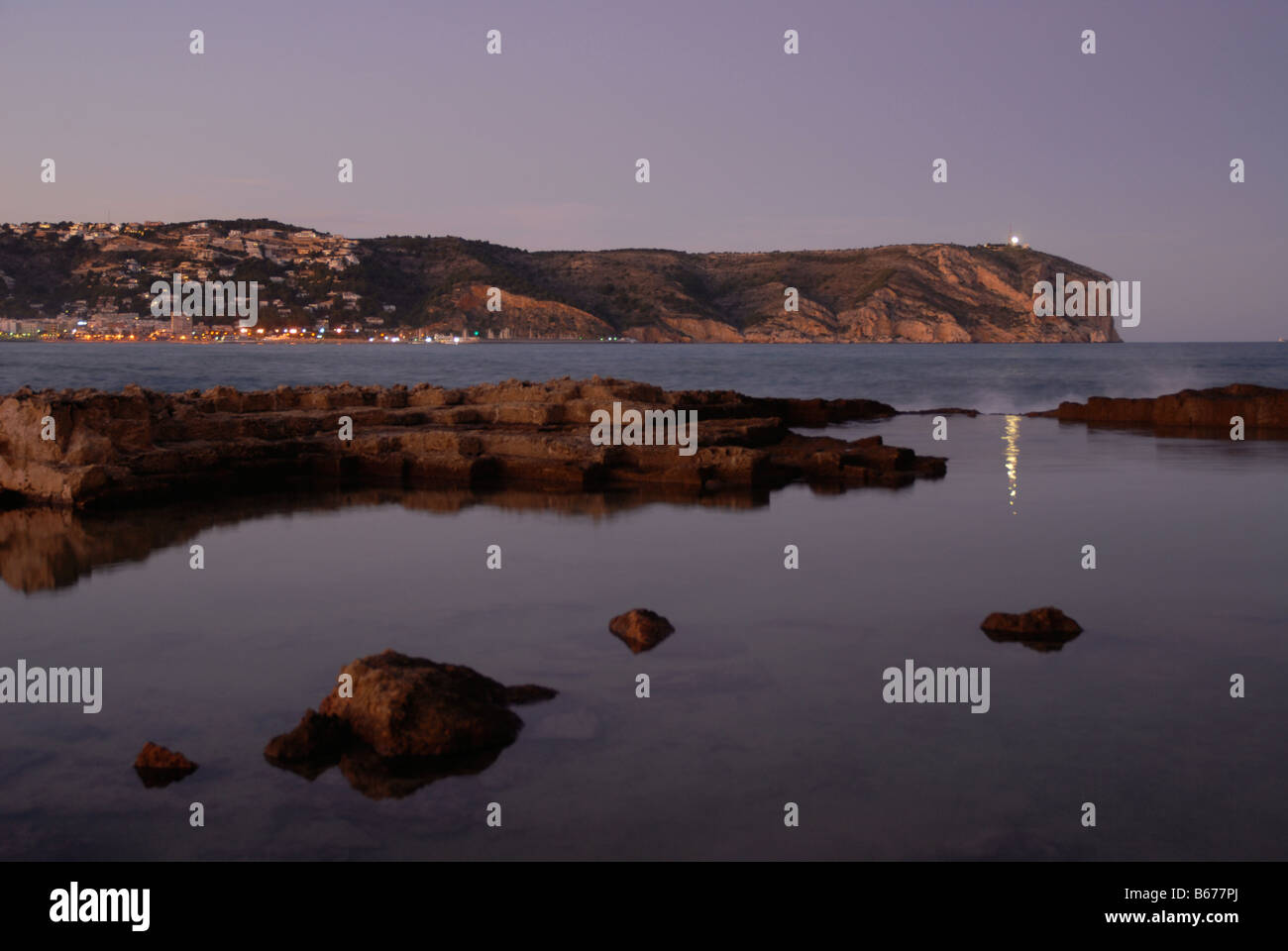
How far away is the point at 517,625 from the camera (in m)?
7.91

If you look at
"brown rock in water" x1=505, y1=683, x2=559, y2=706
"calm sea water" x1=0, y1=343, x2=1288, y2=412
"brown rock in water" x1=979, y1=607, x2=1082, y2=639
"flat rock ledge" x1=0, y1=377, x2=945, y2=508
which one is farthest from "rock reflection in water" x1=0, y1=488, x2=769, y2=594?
"calm sea water" x1=0, y1=343, x2=1288, y2=412

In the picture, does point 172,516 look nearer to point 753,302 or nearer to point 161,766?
point 161,766

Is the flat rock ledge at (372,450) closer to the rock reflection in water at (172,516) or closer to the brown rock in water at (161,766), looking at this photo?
the rock reflection in water at (172,516)

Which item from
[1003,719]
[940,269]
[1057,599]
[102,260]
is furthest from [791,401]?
[940,269]

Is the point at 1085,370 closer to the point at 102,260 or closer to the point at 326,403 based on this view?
the point at 326,403

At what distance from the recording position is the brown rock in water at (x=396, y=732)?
5328 millimetres

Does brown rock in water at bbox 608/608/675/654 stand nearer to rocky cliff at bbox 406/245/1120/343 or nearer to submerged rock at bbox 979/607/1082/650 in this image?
submerged rock at bbox 979/607/1082/650

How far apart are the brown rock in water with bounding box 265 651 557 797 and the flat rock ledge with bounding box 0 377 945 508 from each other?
906 centimetres

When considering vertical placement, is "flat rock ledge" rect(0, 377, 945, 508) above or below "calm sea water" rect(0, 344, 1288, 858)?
above

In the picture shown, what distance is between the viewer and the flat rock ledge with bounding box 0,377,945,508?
13594mm

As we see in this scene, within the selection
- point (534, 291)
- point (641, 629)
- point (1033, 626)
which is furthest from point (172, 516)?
point (534, 291)

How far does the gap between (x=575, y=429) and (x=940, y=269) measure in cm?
13510

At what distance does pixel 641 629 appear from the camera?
7.47m

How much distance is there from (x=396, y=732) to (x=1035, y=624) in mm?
4706
